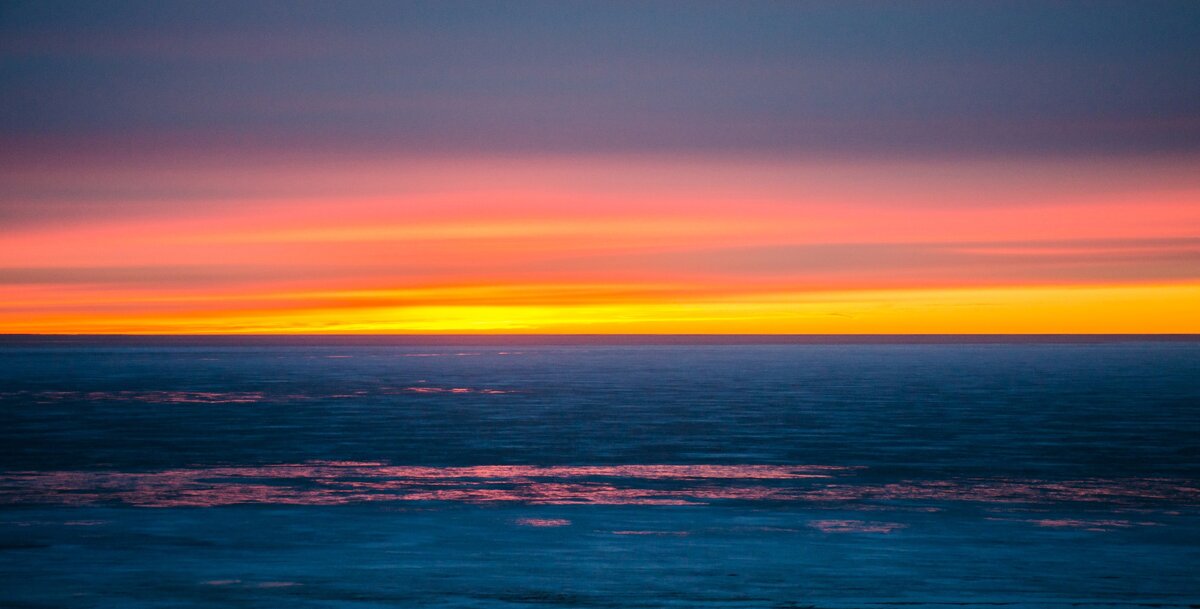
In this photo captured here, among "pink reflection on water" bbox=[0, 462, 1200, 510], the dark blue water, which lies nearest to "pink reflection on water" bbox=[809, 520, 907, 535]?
the dark blue water

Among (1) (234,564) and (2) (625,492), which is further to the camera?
(2) (625,492)

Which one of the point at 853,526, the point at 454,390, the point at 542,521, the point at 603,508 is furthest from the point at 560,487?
the point at 454,390

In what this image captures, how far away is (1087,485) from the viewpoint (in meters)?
19.4

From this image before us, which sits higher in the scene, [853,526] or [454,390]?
[454,390]

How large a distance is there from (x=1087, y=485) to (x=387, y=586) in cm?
1273

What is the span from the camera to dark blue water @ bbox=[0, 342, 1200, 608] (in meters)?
11.9

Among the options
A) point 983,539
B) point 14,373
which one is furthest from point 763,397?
point 14,373

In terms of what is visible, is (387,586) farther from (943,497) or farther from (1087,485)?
(1087,485)

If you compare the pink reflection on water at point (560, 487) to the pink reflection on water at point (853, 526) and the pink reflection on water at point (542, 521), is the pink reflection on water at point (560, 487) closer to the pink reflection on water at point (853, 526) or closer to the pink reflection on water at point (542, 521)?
the pink reflection on water at point (853, 526)

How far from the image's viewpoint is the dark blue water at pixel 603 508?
1194 cm

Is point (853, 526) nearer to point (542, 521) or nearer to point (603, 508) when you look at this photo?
point (603, 508)

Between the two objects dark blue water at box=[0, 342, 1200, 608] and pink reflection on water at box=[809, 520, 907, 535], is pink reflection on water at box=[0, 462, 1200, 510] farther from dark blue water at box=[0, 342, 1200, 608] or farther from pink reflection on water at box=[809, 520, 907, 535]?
pink reflection on water at box=[809, 520, 907, 535]

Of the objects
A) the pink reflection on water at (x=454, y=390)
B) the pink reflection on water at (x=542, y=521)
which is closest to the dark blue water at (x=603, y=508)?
the pink reflection on water at (x=542, y=521)

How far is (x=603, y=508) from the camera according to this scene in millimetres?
17016
